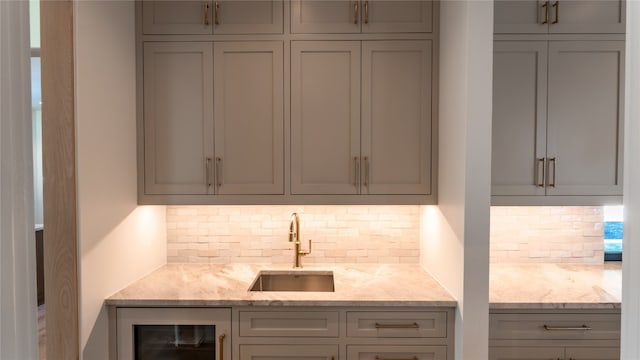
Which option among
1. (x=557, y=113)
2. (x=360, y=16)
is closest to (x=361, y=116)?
(x=360, y=16)

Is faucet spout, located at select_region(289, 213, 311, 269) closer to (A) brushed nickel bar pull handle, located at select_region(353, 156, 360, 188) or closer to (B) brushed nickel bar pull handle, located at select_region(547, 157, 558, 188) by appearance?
(A) brushed nickel bar pull handle, located at select_region(353, 156, 360, 188)

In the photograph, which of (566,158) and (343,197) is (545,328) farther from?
(343,197)

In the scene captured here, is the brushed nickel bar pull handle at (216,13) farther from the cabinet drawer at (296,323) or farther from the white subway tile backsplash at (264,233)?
the cabinet drawer at (296,323)

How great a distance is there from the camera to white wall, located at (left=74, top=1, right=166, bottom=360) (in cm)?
173

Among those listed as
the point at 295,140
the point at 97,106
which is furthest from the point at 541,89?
the point at 97,106

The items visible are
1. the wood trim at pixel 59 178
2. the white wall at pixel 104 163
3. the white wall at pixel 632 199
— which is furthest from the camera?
the white wall at pixel 104 163

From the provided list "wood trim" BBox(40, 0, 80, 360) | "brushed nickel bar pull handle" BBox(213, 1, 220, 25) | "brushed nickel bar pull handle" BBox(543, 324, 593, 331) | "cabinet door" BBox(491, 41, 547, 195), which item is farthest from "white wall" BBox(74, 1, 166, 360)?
"brushed nickel bar pull handle" BBox(543, 324, 593, 331)

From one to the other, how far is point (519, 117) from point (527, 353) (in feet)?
4.03

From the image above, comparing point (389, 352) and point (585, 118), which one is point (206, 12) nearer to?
point (389, 352)

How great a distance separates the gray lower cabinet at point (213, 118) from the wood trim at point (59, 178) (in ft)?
1.78

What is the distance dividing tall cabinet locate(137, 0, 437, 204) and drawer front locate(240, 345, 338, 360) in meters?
0.76

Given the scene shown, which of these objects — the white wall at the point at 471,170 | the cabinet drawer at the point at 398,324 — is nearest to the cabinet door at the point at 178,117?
the cabinet drawer at the point at 398,324

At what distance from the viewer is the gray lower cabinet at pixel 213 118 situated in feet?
7.21

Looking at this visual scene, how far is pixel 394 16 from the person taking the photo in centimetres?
219
